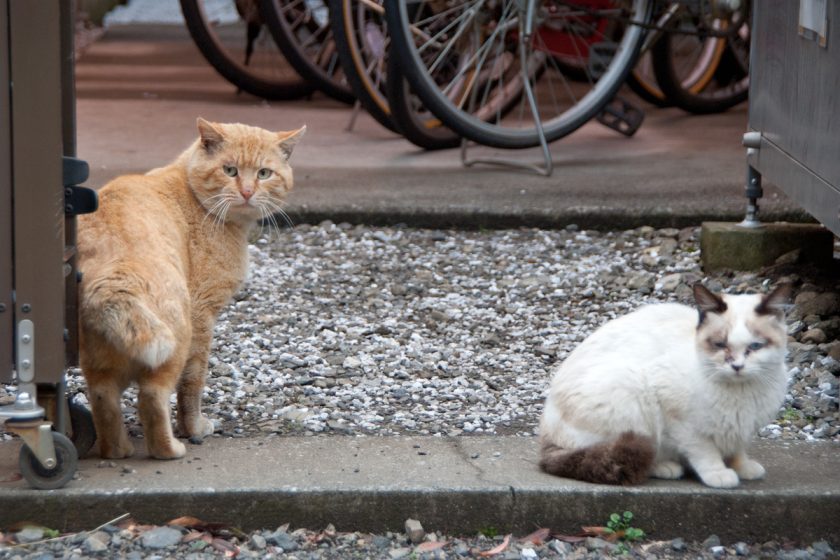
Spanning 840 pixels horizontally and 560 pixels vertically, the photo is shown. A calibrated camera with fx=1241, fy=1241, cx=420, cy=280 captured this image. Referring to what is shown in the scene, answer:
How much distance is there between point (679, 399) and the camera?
10.2ft

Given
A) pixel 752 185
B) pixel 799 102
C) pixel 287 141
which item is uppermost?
pixel 799 102

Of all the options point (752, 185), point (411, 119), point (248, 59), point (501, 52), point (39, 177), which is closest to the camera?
point (39, 177)

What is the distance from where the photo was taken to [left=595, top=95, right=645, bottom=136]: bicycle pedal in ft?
23.4

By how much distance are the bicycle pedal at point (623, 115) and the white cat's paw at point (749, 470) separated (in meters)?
4.13

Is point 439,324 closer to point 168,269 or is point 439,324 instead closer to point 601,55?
point 168,269

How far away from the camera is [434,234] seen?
5.79 meters

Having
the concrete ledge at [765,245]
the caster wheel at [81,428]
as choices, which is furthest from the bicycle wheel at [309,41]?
the caster wheel at [81,428]

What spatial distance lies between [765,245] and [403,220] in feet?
5.52

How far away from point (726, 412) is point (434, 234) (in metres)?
2.88

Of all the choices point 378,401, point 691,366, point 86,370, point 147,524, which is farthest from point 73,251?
point 691,366

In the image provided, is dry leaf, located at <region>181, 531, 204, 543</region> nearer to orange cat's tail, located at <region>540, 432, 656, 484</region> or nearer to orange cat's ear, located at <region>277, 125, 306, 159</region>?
orange cat's tail, located at <region>540, 432, 656, 484</region>

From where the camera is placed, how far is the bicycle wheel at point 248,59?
7.79 meters

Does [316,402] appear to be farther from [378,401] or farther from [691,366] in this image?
[691,366]

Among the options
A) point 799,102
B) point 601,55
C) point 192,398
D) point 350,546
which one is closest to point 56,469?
point 192,398
